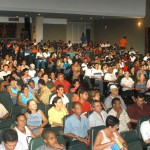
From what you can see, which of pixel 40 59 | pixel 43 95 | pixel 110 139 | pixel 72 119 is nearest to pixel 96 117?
pixel 72 119

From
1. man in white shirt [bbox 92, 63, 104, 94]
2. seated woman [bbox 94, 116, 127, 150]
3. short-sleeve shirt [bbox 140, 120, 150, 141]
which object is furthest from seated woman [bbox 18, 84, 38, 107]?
man in white shirt [bbox 92, 63, 104, 94]

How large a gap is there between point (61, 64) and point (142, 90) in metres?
4.66

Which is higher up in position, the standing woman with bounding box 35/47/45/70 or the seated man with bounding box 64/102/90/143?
Answer: the standing woman with bounding box 35/47/45/70

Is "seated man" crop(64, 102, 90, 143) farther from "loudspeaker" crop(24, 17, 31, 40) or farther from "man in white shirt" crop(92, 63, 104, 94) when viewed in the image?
"loudspeaker" crop(24, 17, 31, 40)

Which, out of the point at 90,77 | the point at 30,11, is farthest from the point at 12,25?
the point at 90,77

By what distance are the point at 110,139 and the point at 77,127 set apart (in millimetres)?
1071

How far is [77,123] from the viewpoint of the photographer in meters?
6.34

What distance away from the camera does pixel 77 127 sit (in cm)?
634

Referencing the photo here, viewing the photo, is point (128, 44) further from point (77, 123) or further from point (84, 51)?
point (77, 123)

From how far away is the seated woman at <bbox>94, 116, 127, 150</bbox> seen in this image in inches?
207

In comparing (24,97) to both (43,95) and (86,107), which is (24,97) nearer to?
(43,95)

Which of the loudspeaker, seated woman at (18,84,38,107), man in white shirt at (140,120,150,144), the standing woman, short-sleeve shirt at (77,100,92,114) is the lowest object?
man in white shirt at (140,120,150,144)

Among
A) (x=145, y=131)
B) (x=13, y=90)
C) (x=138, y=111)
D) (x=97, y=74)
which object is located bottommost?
(x=145, y=131)

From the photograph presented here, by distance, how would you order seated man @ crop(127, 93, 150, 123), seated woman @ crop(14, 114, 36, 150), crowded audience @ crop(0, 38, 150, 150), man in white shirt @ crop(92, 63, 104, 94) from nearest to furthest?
crowded audience @ crop(0, 38, 150, 150) → seated woman @ crop(14, 114, 36, 150) → seated man @ crop(127, 93, 150, 123) → man in white shirt @ crop(92, 63, 104, 94)
